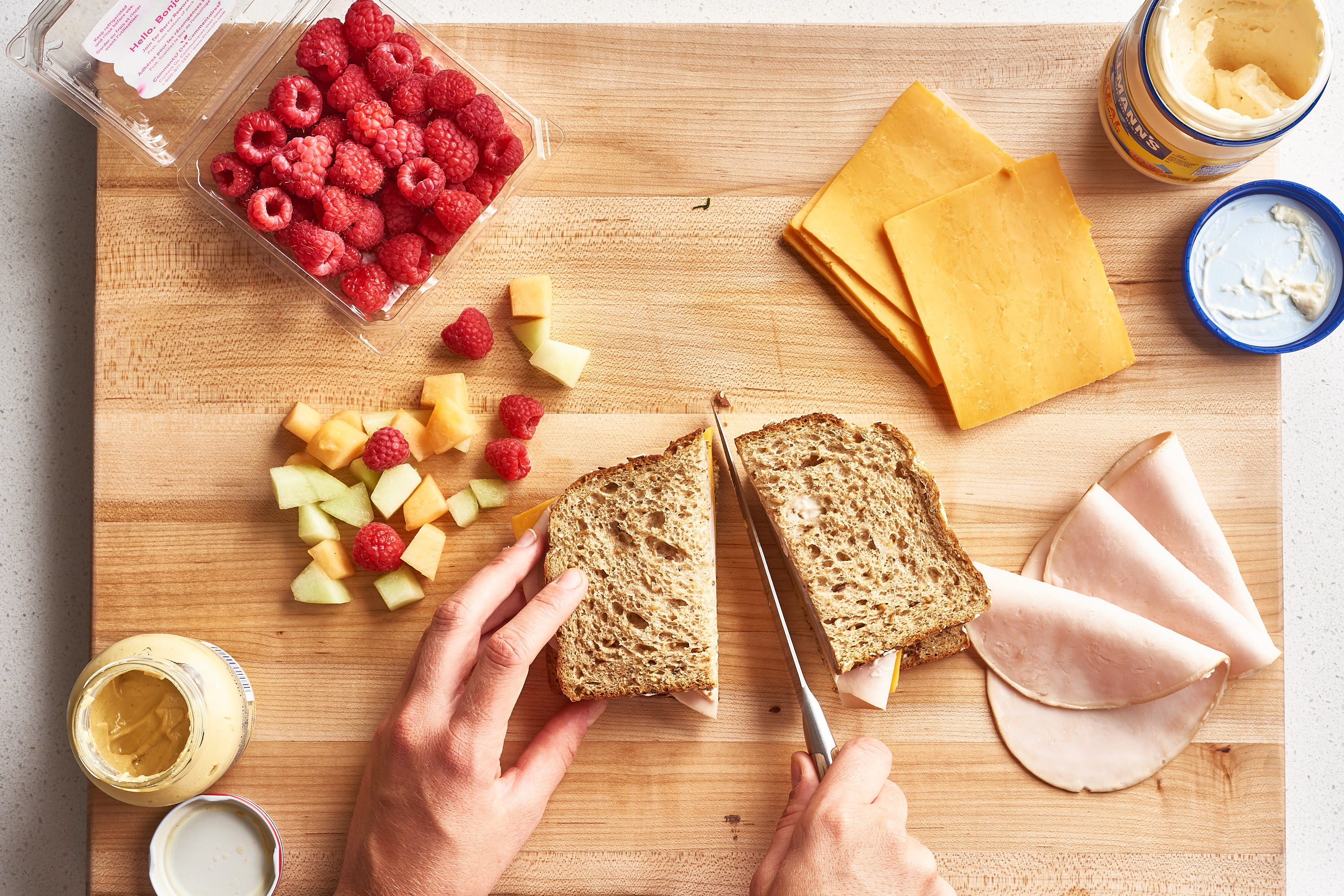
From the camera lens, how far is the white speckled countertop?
2.00 m

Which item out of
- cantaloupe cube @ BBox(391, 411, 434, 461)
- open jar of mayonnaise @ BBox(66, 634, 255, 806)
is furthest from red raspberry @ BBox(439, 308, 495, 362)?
open jar of mayonnaise @ BBox(66, 634, 255, 806)

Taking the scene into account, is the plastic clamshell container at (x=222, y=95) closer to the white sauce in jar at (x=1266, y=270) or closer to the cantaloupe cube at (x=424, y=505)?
the cantaloupe cube at (x=424, y=505)

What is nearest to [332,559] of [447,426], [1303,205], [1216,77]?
[447,426]

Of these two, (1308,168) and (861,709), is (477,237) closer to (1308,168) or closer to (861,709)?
(861,709)

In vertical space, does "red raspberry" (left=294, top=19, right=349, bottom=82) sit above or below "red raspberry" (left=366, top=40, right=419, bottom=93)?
above

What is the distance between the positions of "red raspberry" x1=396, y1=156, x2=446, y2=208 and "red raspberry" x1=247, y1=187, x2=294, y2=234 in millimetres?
240

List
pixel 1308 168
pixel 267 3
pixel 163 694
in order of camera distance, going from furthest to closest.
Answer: pixel 1308 168 < pixel 267 3 < pixel 163 694

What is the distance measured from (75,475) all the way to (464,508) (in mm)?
1021

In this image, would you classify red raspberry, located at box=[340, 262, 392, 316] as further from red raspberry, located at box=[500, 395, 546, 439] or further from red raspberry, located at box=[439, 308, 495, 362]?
red raspberry, located at box=[500, 395, 546, 439]

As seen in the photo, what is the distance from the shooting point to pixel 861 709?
74.9 inches

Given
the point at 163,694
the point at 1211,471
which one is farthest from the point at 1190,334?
the point at 163,694

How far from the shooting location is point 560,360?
1.87 meters

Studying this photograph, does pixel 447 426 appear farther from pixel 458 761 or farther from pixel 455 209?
pixel 458 761

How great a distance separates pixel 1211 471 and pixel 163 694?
2387 millimetres
